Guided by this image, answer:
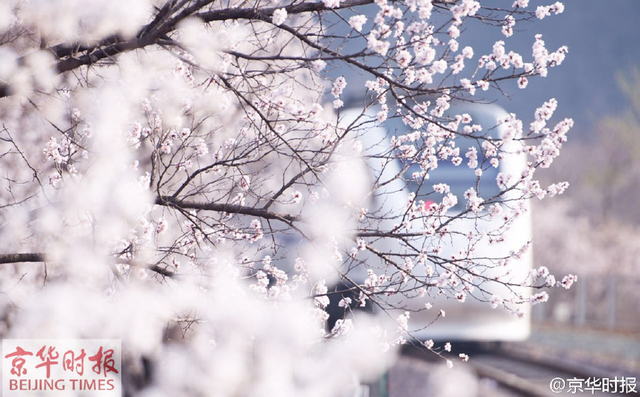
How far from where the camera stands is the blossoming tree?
12.1ft

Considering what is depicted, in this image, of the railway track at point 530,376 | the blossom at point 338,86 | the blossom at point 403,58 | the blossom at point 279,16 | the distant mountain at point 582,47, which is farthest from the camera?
the distant mountain at point 582,47

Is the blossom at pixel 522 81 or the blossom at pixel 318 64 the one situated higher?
the blossom at pixel 522 81

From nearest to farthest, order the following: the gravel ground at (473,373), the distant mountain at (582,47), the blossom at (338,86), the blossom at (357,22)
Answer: the blossom at (357,22) < the blossom at (338,86) < the gravel ground at (473,373) < the distant mountain at (582,47)

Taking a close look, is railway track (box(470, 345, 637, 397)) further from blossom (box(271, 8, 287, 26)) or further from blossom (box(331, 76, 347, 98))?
blossom (box(271, 8, 287, 26))

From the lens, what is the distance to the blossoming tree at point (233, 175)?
3693mm

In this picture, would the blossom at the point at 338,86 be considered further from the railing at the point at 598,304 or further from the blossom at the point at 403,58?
the railing at the point at 598,304

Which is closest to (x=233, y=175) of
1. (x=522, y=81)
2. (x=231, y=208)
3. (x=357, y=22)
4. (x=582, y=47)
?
(x=231, y=208)

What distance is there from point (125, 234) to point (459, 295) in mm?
2124

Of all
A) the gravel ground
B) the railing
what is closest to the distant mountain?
the railing

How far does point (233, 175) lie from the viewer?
166 inches

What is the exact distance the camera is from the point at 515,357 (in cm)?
1196

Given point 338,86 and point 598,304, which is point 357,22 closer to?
point 338,86

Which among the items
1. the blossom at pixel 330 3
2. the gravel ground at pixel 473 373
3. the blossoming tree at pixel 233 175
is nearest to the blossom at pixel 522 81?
the blossoming tree at pixel 233 175

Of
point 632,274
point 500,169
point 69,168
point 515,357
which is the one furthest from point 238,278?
point 632,274
